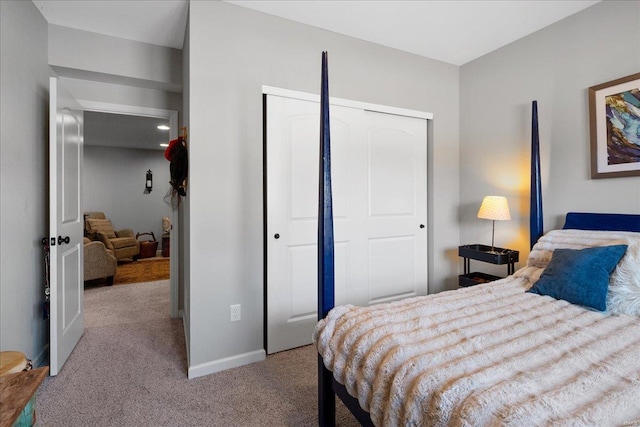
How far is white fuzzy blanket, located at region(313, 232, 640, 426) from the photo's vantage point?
764mm

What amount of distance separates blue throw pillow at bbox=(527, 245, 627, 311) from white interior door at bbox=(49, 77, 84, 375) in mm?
3010

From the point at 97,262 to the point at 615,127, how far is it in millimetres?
5501

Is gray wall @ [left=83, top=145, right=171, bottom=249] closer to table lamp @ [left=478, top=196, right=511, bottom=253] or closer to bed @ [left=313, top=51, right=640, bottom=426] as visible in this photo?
table lamp @ [left=478, top=196, right=511, bottom=253]

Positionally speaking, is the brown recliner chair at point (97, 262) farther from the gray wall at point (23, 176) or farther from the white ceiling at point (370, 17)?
the white ceiling at point (370, 17)

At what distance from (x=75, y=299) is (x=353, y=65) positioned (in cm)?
300

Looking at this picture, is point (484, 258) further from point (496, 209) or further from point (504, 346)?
point (504, 346)

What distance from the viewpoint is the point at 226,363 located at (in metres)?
2.10

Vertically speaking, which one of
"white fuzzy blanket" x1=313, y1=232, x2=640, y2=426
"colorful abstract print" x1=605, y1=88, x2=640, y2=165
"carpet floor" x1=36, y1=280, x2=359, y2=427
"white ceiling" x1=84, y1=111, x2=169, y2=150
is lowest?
"carpet floor" x1=36, y1=280, x2=359, y2=427

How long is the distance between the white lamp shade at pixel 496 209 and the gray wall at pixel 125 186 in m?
6.08

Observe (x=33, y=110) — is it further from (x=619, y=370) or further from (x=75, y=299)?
(x=619, y=370)

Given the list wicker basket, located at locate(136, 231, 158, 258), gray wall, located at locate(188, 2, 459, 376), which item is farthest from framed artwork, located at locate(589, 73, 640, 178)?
wicker basket, located at locate(136, 231, 158, 258)

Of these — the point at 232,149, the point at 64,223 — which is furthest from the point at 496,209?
the point at 64,223

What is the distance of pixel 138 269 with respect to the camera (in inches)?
208

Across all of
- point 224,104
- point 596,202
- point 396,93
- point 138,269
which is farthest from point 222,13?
point 138,269
